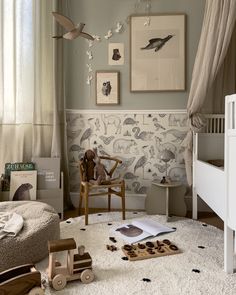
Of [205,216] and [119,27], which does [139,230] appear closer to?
[205,216]

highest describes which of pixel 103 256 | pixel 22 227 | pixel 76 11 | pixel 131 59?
pixel 76 11

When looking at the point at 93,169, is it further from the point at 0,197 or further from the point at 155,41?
the point at 155,41

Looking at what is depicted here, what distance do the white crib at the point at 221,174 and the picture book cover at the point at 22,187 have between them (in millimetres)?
1652

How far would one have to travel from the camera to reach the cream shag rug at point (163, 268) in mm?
1698

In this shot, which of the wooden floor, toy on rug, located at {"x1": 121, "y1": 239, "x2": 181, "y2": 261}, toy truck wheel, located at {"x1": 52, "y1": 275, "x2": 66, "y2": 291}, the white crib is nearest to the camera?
toy truck wheel, located at {"x1": 52, "y1": 275, "x2": 66, "y2": 291}

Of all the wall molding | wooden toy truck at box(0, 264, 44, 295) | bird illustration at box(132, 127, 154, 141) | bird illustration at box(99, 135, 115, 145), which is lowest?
wooden toy truck at box(0, 264, 44, 295)

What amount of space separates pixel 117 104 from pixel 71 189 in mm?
1158

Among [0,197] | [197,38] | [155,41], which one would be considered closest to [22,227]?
[0,197]

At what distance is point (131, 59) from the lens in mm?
3406

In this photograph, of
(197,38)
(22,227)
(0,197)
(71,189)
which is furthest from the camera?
(71,189)

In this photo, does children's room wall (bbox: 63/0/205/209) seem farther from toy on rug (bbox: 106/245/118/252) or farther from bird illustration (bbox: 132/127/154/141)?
toy on rug (bbox: 106/245/118/252)

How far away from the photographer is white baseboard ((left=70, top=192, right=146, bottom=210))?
11.4 ft

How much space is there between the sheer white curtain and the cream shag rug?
1107 mm

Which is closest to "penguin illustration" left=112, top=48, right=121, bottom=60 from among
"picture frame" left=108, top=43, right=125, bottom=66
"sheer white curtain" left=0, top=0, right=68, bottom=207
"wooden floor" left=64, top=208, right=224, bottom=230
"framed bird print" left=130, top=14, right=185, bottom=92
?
"picture frame" left=108, top=43, right=125, bottom=66
